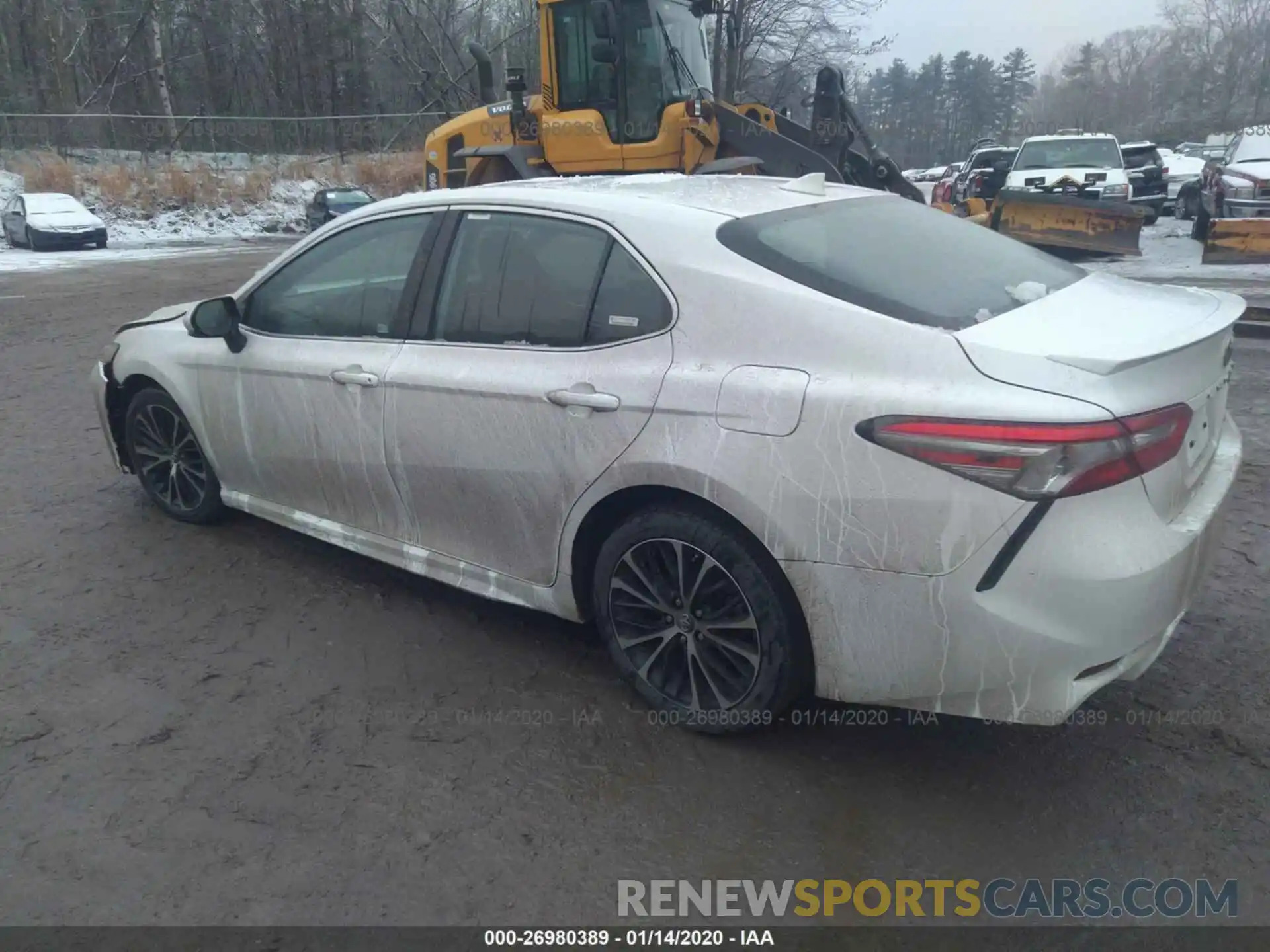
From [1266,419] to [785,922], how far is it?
5.35 m

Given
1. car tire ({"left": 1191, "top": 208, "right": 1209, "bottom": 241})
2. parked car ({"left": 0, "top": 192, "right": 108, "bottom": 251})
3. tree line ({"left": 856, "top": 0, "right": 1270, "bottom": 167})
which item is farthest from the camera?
tree line ({"left": 856, "top": 0, "right": 1270, "bottom": 167})

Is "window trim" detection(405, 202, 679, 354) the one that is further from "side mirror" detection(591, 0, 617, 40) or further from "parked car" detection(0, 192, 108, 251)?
"parked car" detection(0, 192, 108, 251)

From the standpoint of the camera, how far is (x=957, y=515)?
255 centimetres

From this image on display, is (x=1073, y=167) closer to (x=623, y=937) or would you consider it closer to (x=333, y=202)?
(x=623, y=937)

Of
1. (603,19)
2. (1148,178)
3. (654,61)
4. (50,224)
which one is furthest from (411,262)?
(50,224)

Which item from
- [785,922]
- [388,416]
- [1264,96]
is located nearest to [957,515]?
[785,922]

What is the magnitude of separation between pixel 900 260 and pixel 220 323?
2.85 m

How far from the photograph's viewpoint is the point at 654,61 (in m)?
11.0

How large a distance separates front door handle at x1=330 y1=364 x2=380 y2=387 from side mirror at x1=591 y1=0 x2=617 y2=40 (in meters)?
7.50

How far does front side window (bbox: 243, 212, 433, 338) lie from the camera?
3898 mm

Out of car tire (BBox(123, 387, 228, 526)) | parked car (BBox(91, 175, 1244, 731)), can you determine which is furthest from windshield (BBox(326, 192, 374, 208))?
parked car (BBox(91, 175, 1244, 731))

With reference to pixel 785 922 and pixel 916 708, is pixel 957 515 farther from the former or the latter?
pixel 785 922

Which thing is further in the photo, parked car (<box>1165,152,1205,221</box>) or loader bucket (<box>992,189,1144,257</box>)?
parked car (<box>1165,152,1205,221</box>)
